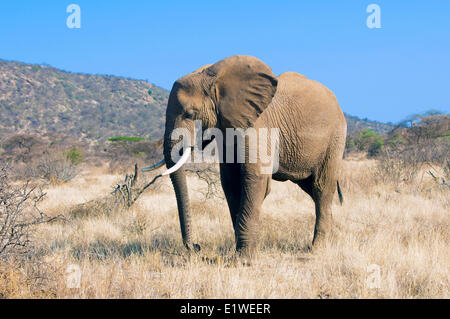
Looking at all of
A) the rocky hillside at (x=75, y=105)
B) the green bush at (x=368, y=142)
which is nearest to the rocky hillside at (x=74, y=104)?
the rocky hillside at (x=75, y=105)

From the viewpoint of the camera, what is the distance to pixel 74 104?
60.2 metres

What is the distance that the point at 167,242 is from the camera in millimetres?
6219

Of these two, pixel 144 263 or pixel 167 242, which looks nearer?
pixel 144 263

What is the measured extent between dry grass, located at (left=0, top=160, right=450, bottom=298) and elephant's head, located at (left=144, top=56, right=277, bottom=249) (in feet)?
4.26

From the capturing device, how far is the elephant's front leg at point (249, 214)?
15.8 feet

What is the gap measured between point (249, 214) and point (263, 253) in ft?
2.74

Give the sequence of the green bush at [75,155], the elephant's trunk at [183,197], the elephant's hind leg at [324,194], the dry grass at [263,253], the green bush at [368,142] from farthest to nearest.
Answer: the green bush at [368,142] → the green bush at [75,155] → the elephant's hind leg at [324,194] → the elephant's trunk at [183,197] → the dry grass at [263,253]

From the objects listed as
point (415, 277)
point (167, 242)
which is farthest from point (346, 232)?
point (167, 242)

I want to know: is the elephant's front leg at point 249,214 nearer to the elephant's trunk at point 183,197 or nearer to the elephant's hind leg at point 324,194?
the elephant's trunk at point 183,197

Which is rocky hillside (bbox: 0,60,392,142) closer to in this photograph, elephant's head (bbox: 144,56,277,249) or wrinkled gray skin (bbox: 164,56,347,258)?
wrinkled gray skin (bbox: 164,56,347,258)

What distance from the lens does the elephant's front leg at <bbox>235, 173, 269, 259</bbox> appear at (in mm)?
4809
